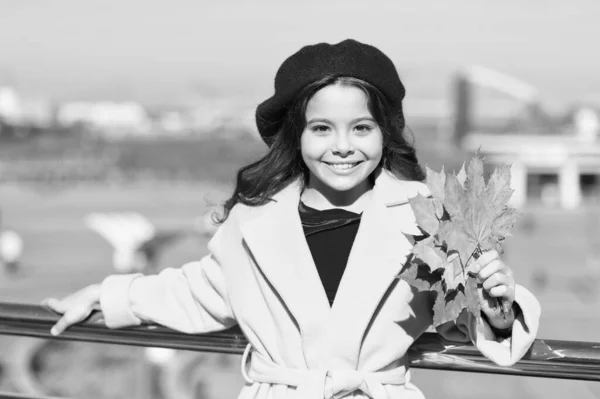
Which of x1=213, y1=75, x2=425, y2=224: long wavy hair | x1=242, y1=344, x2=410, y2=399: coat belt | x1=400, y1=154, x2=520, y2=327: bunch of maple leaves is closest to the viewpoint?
x1=400, y1=154, x2=520, y2=327: bunch of maple leaves

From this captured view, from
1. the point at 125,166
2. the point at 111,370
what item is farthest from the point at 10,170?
the point at 111,370

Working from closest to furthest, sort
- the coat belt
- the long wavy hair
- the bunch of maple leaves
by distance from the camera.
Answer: the bunch of maple leaves, the coat belt, the long wavy hair

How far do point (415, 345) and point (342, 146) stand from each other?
37 cm

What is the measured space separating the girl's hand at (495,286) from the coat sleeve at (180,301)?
51 cm

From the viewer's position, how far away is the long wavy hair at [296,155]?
1.51 metres

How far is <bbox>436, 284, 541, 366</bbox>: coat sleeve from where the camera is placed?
1.31m

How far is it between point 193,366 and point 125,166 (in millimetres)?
47653

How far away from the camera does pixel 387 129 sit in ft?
5.10

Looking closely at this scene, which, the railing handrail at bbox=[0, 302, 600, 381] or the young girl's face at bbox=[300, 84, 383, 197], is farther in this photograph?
the young girl's face at bbox=[300, 84, 383, 197]

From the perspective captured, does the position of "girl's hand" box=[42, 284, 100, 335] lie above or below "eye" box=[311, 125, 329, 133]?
below

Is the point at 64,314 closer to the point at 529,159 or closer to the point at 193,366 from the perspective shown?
the point at 193,366

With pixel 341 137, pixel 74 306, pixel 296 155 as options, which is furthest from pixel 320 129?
pixel 74 306

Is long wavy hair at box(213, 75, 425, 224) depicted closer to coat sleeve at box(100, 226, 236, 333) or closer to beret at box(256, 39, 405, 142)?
beret at box(256, 39, 405, 142)

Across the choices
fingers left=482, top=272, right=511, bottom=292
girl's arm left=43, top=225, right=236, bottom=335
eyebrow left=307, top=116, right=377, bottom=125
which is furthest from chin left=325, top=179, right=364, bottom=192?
fingers left=482, top=272, right=511, bottom=292
